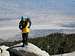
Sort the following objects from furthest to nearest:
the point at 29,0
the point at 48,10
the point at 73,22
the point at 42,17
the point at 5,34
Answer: the point at 29,0
the point at 48,10
the point at 42,17
the point at 73,22
the point at 5,34

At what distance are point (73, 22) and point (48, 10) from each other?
27.3 ft

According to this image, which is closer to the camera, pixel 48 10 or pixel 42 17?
pixel 42 17

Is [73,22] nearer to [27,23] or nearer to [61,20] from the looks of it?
[61,20]

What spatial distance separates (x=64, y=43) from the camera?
22016 mm

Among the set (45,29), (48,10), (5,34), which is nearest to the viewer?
(5,34)

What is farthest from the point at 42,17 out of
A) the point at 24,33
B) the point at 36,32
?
the point at 24,33

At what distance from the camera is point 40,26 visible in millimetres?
32250

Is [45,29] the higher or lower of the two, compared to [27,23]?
lower

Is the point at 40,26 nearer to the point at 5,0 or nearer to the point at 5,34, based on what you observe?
the point at 5,34

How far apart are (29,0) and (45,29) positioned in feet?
86.7

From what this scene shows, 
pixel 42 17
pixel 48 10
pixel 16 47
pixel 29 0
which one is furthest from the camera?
pixel 29 0

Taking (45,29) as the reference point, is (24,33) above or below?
above

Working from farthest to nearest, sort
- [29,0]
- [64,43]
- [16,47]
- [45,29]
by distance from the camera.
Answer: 1. [29,0]
2. [45,29]
3. [64,43]
4. [16,47]

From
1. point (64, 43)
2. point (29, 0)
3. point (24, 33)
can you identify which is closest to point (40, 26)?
point (64, 43)
